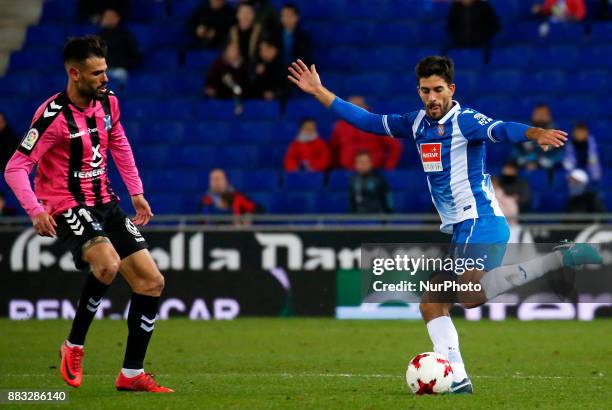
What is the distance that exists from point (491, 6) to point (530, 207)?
3651 millimetres

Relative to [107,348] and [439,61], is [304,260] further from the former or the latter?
[439,61]

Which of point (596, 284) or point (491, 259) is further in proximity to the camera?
point (596, 284)

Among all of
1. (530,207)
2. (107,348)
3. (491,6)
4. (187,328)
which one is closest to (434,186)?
(107,348)

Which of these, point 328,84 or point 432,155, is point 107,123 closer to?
point 432,155

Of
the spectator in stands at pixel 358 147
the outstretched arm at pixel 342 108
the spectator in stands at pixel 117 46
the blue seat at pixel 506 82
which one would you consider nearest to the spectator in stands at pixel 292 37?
the spectator in stands at pixel 358 147

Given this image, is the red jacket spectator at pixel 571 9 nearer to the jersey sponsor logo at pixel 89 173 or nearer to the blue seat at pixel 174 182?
the blue seat at pixel 174 182

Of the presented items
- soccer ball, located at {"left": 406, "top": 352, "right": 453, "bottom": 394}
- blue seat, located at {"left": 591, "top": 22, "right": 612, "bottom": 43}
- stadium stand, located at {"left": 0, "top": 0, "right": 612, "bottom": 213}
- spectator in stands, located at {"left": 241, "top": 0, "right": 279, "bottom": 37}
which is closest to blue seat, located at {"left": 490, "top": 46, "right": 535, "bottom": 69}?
stadium stand, located at {"left": 0, "top": 0, "right": 612, "bottom": 213}

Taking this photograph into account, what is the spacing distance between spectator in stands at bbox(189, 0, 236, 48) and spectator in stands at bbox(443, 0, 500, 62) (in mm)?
3258

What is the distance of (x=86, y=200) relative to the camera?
8.31 meters

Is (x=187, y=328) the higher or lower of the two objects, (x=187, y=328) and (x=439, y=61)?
the lower

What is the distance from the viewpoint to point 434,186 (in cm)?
826

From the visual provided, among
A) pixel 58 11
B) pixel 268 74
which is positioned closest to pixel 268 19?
pixel 268 74

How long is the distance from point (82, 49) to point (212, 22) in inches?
430

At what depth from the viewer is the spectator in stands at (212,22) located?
18797 millimetres
